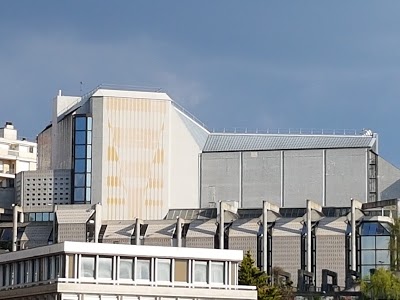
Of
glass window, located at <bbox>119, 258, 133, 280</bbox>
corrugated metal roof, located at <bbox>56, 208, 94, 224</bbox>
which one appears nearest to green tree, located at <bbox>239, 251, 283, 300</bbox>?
glass window, located at <bbox>119, 258, 133, 280</bbox>

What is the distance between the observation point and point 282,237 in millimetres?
154875

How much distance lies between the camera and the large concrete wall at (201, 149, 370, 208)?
166 m

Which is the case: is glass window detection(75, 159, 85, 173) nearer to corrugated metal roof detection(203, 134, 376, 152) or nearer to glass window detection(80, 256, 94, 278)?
corrugated metal roof detection(203, 134, 376, 152)

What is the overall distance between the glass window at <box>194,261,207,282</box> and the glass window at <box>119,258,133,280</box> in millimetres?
4790

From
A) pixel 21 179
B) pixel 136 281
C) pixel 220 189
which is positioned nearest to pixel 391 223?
pixel 220 189

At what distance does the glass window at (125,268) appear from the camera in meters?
88.4

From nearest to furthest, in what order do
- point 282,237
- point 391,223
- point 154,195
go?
1. point 391,223
2. point 282,237
3. point 154,195

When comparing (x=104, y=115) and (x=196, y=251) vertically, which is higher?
(x=104, y=115)

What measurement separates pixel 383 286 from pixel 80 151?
5887 centimetres

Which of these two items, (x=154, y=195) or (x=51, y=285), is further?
(x=154, y=195)

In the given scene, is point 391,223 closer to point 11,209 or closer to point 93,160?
point 93,160

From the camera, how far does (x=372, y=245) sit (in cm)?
15025

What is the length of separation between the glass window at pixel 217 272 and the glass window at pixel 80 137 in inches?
2956

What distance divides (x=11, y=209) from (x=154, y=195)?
61.3 ft
